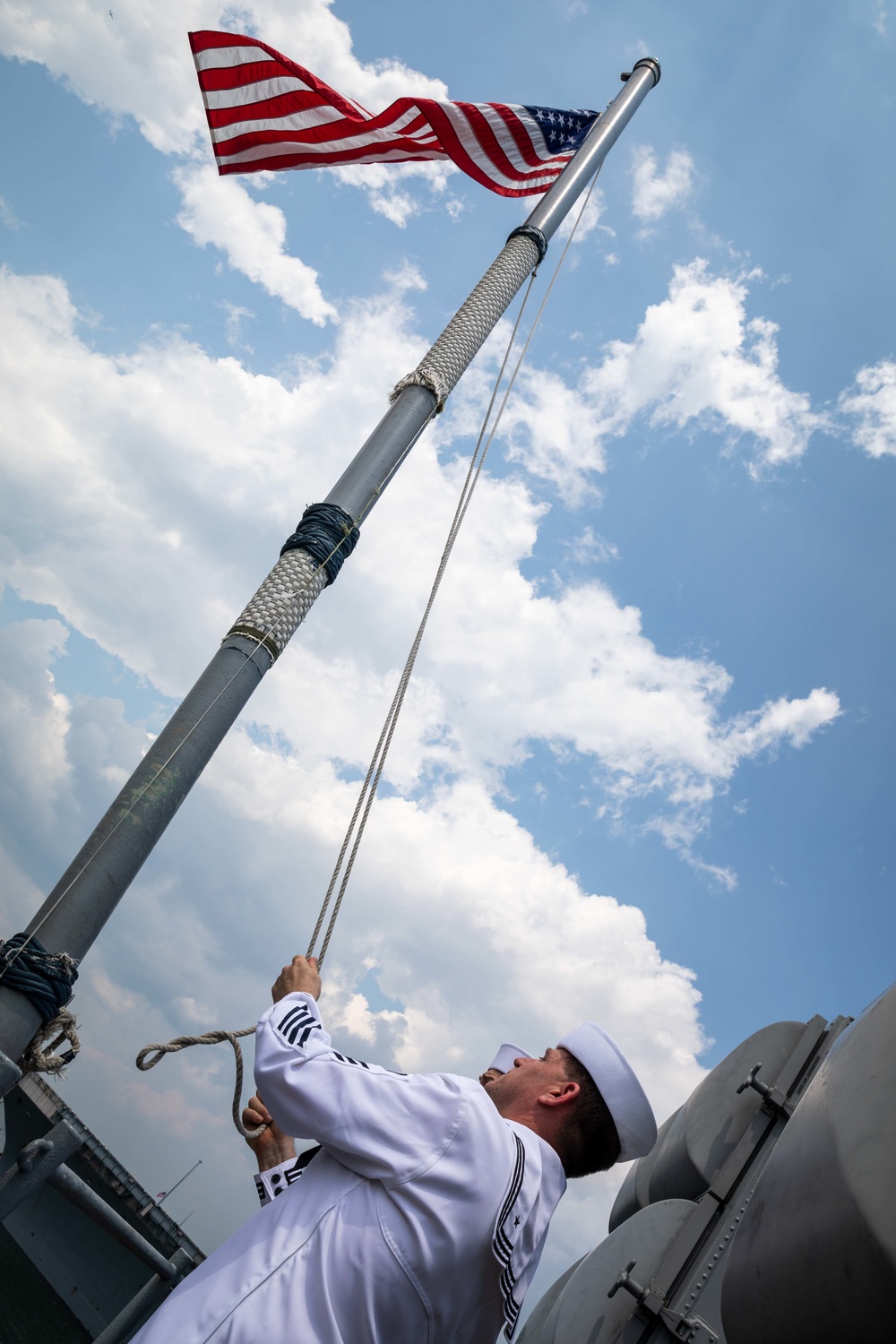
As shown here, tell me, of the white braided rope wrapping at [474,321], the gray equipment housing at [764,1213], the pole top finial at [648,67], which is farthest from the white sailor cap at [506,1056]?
the pole top finial at [648,67]

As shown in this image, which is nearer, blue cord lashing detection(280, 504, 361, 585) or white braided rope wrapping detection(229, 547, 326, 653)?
white braided rope wrapping detection(229, 547, 326, 653)

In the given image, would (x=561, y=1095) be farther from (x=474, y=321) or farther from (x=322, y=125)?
(x=322, y=125)

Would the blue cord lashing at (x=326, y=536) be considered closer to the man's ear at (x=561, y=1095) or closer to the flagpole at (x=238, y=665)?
the flagpole at (x=238, y=665)

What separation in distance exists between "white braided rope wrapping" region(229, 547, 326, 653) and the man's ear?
243cm

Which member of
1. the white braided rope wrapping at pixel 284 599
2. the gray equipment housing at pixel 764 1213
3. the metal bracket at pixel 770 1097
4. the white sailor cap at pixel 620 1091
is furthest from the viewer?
the metal bracket at pixel 770 1097

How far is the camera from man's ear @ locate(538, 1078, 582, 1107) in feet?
7.04

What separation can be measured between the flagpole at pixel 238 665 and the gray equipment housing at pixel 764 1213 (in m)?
2.42

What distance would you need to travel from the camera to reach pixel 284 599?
13.0 feet

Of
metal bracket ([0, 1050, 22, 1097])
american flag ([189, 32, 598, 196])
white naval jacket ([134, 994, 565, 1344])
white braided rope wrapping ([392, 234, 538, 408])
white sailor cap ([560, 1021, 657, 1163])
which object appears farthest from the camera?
american flag ([189, 32, 598, 196])

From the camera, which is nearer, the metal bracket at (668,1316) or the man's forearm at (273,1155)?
the man's forearm at (273,1155)

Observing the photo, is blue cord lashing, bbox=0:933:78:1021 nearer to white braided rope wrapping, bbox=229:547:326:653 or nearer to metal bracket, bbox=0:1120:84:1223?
metal bracket, bbox=0:1120:84:1223

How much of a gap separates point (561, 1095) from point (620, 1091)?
0.58 feet

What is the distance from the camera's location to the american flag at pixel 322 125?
545cm

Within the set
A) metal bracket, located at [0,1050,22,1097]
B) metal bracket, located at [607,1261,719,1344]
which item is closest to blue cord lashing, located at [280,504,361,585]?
metal bracket, located at [0,1050,22,1097]
